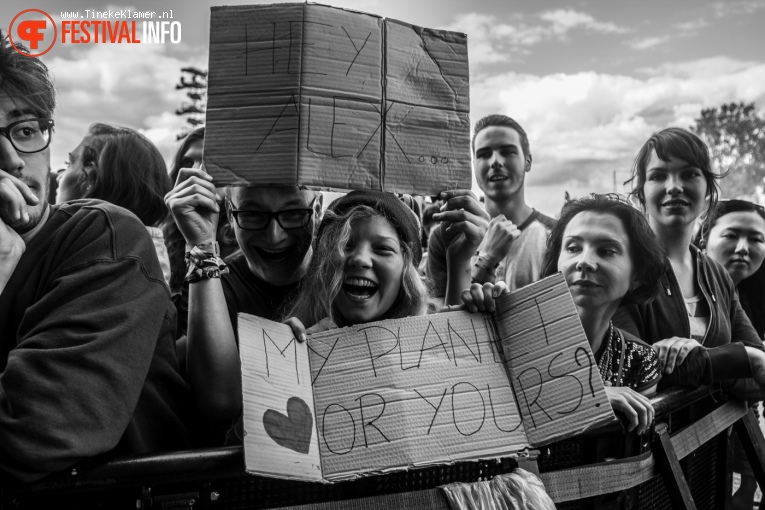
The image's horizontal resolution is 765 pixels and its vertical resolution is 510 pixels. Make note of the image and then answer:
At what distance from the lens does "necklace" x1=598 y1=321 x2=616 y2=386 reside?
2.13 meters

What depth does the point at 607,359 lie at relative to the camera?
2.19 metres

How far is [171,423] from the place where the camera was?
156 centimetres

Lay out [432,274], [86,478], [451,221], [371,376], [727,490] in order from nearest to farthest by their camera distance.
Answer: [86,478] < [371,376] < [451,221] < [727,490] < [432,274]

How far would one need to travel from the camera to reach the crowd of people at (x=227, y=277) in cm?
129

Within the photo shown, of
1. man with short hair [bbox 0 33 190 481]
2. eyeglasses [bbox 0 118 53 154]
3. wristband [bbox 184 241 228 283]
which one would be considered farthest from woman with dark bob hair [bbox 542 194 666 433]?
eyeglasses [bbox 0 118 53 154]

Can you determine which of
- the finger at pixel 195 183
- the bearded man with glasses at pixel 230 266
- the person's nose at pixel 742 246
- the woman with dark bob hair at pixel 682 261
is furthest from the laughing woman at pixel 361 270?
the person's nose at pixel 742 246

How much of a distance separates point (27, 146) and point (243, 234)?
75 centimetres

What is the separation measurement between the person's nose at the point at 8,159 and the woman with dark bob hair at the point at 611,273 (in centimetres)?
178

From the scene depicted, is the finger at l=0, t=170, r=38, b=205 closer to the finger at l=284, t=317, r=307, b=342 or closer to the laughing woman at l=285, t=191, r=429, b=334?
the finger at l=284, t=317, r=307, b=342

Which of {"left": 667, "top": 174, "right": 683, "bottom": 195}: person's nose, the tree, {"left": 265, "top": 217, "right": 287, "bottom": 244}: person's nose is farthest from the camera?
the tree

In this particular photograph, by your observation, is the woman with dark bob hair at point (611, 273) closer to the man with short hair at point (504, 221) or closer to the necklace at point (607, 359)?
the necklace at point (607, 359)

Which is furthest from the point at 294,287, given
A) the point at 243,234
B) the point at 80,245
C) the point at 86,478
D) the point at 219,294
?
the point at 86,478

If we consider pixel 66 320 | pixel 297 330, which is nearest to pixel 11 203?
pixel 66 320

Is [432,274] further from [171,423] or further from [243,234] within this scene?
[171,423]
